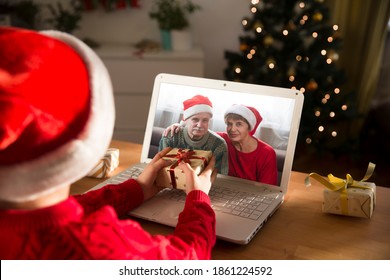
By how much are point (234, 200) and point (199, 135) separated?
220mm

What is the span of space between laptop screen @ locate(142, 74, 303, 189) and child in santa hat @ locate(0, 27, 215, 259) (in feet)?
1.71

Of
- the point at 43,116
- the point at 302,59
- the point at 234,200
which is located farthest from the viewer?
the point at 302,59

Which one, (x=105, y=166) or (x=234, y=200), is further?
(x=105, y=166)

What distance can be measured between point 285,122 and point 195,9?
2.47m

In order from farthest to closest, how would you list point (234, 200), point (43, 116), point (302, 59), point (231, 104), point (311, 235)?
point (302, 59), point (231, 104), point (234, 200), point (311, 235), point (43, 116)

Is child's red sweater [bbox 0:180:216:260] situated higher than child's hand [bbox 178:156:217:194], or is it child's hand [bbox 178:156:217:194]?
child's red sweater [bbox 0:180:216:260]

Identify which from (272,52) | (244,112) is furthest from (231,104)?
(272,52)

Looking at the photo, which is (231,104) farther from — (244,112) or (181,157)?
(181,157)

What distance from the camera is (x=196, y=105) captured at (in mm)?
1396

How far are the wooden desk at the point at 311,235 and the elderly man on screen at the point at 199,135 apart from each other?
8.5 inches

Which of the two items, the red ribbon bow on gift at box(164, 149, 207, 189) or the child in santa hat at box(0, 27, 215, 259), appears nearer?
the child in santa hat at box(0, 27, 215, 259)

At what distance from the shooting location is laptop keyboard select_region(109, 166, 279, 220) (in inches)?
47.2

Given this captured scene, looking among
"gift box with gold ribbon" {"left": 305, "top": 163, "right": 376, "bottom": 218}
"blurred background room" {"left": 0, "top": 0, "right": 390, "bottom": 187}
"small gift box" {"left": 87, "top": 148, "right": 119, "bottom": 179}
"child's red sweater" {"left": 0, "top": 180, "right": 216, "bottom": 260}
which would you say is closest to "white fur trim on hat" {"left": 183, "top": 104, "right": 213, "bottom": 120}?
"small gift box" {"left": 87, "top": 148, "right": 119, "bottom": 179}

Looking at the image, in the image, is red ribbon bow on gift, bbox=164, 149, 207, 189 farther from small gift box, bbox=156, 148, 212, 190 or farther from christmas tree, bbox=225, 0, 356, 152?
christmas tree, bbox=225, 0, 356, 152
